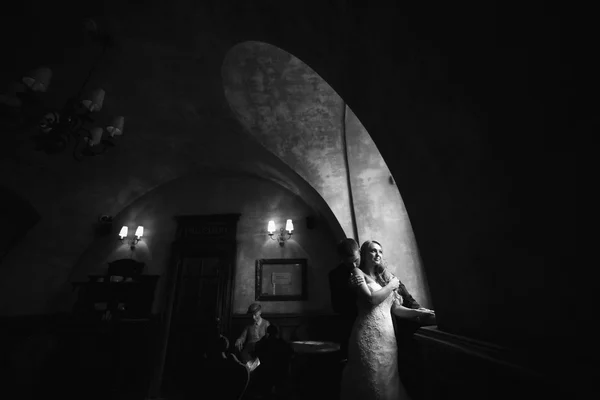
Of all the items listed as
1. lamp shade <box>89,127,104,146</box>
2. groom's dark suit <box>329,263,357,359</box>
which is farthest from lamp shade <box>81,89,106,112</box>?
groom's dark suit <box>329,263,357,359</box>

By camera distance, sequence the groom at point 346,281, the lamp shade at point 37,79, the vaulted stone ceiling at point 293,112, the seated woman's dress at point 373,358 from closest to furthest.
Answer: the seated woman's dress at point 373,358 → the groom at point 346,281 → the lamp shade at point 37,79 → the vaulted stone ceiling at point 293,112

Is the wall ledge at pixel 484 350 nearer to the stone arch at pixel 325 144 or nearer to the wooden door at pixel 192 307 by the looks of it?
the stone arch at pixel 325 144

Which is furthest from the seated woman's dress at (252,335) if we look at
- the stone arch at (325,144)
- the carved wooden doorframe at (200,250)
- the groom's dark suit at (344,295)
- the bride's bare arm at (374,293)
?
the bride's bare arm at (374,293)

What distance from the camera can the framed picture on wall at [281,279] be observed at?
5.43 metres

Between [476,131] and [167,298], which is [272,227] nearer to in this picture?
[167,298]

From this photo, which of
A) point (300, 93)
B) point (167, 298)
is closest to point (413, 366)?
point (300, 93)

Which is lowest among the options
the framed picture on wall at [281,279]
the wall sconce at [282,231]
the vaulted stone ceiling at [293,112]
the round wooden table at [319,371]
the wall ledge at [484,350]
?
the round wooden table at [319,371]

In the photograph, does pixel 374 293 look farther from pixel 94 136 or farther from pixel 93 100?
pixel 94 136

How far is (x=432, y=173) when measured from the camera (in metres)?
1.21

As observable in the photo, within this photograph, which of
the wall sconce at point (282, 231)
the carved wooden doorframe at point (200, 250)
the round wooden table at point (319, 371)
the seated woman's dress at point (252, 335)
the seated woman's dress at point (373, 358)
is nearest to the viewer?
the seated woman's dress at point (373, 358)

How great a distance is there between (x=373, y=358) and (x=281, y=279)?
3827 millimetres

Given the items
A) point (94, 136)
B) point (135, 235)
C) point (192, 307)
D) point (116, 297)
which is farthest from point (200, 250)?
point (94, 136)

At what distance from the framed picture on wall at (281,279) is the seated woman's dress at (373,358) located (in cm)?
342

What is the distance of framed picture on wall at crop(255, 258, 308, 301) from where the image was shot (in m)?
5.43
